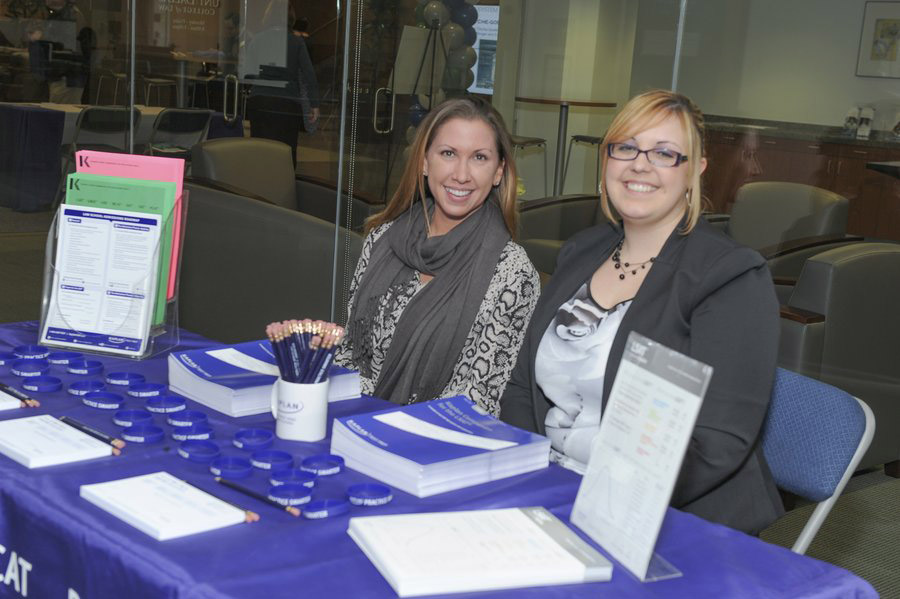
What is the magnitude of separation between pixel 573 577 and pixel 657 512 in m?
0.14

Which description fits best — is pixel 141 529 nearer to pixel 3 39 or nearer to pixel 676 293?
pixel 676 293

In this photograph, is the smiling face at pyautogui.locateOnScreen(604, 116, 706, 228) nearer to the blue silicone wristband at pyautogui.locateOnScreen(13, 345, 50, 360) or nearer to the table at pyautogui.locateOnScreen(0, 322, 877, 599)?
the table at pyautogui.locateOnScreen(0, 322, 877, 599)

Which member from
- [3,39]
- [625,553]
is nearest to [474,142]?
[625,553]

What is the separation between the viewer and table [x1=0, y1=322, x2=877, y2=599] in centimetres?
126

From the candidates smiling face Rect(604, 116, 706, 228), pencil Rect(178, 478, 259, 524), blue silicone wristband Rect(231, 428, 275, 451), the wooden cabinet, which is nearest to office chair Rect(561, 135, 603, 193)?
the wooden cabinet

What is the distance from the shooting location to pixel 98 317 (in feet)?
7.34

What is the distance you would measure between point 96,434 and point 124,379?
0.31m

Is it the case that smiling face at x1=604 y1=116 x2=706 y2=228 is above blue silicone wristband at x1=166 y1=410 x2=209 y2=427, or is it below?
above

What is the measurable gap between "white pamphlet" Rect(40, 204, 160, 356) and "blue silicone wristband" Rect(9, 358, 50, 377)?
185mm

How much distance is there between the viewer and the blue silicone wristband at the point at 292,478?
1.49 metres

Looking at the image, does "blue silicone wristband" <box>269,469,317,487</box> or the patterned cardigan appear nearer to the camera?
"blue silicone wristband" <box>269,469,317,487</box>

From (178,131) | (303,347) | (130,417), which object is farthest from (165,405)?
(178,131)

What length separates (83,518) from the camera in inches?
Answer: 54.5

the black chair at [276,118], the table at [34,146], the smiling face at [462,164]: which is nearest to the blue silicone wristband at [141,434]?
the smiling face at [462,164]
